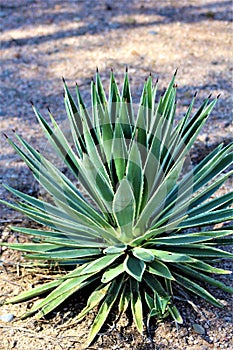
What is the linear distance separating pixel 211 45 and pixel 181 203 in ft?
10.8

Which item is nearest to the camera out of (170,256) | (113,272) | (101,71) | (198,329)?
(170,256)

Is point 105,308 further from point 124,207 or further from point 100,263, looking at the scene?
point 124,207

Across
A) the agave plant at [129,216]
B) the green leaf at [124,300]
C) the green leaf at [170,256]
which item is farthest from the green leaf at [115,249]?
the green leaf at [124,300]

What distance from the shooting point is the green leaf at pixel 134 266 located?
2.86m

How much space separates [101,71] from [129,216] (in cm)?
304

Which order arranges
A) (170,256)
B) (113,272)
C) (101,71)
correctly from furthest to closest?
(101,71) → (113,272) → (170,256)

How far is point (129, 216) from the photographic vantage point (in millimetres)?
2963

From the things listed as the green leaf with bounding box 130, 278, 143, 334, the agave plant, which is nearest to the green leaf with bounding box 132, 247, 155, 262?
the agave plant

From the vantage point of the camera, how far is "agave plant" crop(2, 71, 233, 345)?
2.98m

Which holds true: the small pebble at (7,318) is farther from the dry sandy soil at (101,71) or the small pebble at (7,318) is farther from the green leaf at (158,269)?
the green leaf at (158,269)

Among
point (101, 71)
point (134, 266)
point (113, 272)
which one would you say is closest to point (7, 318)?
point (113, 272)

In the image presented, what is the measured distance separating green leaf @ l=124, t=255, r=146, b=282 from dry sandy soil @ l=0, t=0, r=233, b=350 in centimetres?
35

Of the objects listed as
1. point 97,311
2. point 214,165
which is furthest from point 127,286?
point 214,165

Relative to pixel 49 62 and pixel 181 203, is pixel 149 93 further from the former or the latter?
pixel 49 62
